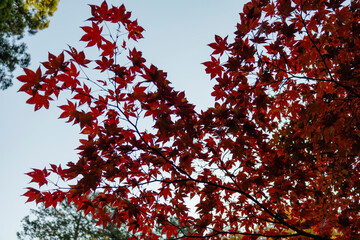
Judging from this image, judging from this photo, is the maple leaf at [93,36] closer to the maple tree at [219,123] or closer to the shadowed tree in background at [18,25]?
the maple tree at [219,123]

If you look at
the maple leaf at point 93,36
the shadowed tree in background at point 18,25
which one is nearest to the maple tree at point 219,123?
the maple leaf at point 93,36

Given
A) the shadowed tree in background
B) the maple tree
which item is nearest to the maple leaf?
the maple tree

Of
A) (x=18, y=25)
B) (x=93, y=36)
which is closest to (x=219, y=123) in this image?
(x=93, y=36)

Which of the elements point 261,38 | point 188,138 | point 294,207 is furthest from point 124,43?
point 294,207

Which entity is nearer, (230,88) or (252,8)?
(252,8)

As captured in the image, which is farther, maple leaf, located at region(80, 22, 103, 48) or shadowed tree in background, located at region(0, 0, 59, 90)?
shadowed tree in background, located at region(0, 0, 59, 90)

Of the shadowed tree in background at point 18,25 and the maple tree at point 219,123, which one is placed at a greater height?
the shadowed tree in background at point 18,25

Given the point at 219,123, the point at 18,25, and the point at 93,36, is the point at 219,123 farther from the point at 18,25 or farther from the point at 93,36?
the point at 18,25

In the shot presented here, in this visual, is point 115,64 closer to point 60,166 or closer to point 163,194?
point 60,166

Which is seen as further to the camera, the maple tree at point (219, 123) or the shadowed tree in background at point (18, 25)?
the shadowed tree in background at point (18, 25)

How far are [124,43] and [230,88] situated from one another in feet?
3.82

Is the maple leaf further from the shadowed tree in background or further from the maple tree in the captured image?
the shadowed tree in background

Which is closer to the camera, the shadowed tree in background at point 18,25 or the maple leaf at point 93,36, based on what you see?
the maple leaf at point 93,36

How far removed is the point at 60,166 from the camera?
255cm
